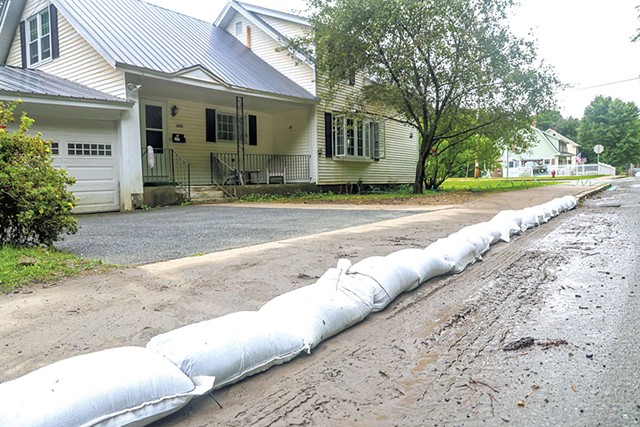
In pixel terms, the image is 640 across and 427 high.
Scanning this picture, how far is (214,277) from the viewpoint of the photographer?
4320 mm

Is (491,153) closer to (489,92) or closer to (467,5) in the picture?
(489,92)

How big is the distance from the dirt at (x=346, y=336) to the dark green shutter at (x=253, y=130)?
42.9 feet

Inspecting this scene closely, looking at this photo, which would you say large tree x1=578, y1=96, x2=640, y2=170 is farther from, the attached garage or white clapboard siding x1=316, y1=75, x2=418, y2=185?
the attached garage

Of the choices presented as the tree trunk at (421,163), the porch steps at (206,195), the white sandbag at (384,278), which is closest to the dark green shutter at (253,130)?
the porch steps at (206,195)

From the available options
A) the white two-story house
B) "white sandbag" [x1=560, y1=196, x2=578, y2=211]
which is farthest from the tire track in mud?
the white two-story house

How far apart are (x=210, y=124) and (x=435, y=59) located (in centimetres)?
803

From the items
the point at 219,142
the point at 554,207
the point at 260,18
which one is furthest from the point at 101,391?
the point at 260,18

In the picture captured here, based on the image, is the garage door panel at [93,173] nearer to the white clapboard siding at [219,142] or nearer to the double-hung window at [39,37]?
the white clapboard siding at [219,142]

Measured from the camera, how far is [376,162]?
21.1 m

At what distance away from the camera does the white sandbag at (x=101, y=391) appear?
1.65 meters

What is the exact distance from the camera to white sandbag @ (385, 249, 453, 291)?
13.3 ft

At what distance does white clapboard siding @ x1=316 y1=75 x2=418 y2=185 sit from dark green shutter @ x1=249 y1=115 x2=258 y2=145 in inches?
96.1

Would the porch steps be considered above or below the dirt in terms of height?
above

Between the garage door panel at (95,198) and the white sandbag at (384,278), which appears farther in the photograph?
the garage door panel at (95,198)
